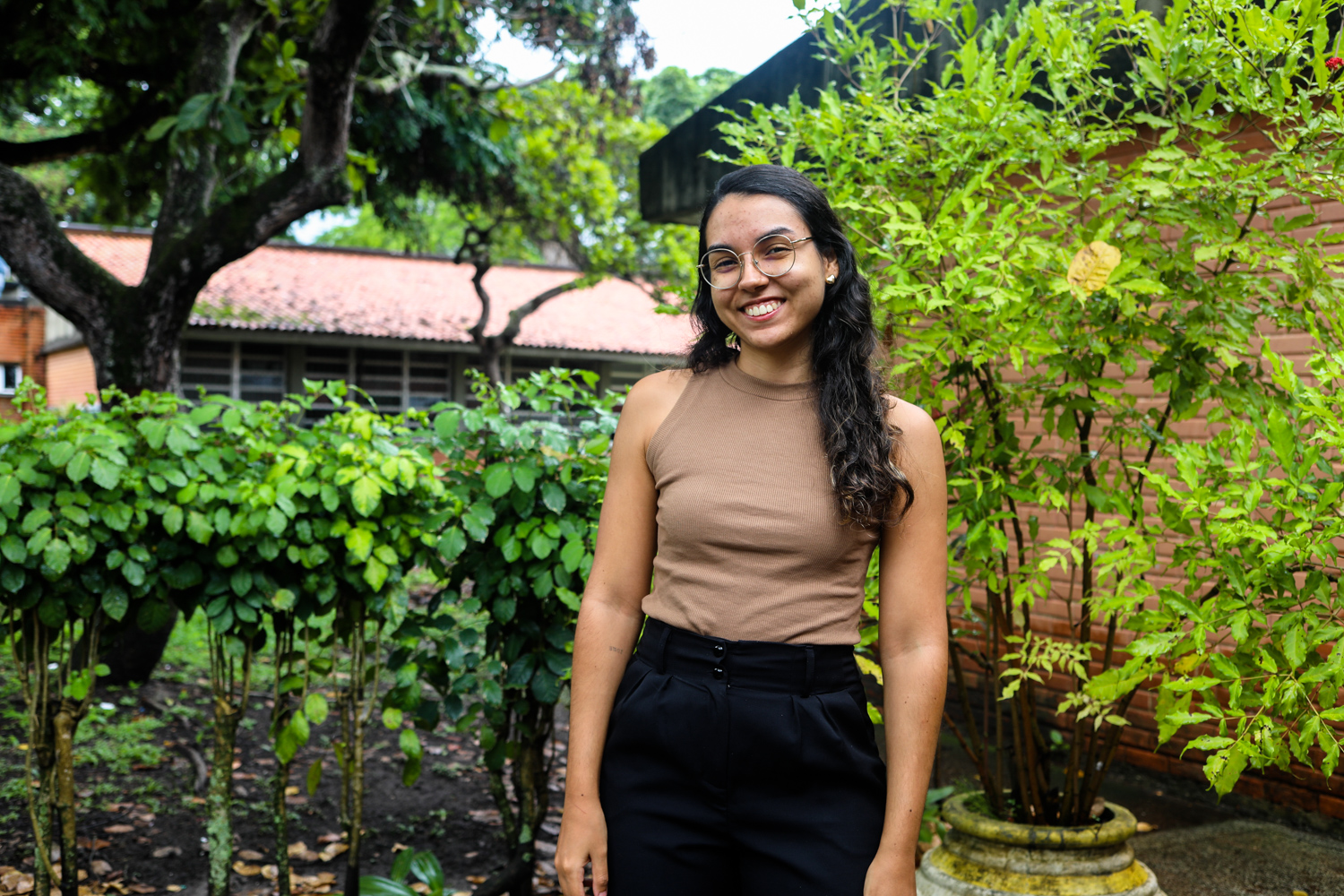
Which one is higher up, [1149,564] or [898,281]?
[898,281]

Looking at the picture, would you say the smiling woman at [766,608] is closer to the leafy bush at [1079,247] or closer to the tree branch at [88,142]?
the leafy bush at [1079,247]

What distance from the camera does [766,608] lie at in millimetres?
1646

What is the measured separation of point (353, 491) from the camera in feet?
9.73

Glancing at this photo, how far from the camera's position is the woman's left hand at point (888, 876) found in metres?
1.61

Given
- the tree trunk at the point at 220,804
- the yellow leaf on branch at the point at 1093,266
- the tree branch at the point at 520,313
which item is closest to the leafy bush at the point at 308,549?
the tree trunk at the point at 220,804

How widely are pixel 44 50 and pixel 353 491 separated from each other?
6880 mm

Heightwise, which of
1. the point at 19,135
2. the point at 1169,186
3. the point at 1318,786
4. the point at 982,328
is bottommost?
the point at 1318,786

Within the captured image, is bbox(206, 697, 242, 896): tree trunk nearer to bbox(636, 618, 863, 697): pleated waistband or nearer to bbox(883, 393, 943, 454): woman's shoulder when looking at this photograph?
bbox(636, 618, 863, 697): pleated waistband

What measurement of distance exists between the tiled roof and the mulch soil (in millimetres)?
13897

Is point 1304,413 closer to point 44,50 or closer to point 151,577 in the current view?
point 151,577

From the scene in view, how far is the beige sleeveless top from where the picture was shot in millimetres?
1653

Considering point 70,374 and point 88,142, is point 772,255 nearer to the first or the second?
point 88,142

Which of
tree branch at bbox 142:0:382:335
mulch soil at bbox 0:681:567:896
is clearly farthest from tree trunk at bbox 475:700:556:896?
tree branch at bbox 142:0:382:335

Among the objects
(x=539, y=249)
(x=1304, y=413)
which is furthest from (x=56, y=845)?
(x=539, y=249)
